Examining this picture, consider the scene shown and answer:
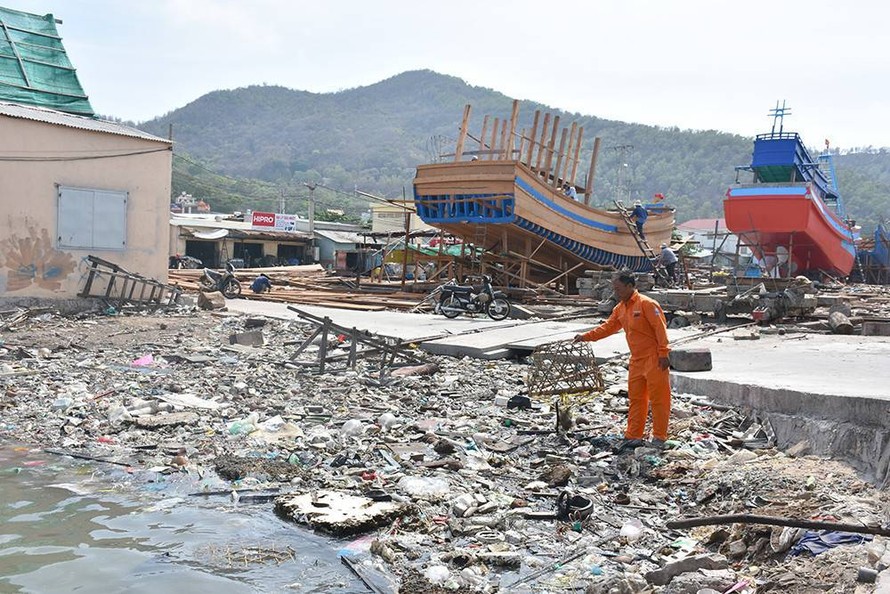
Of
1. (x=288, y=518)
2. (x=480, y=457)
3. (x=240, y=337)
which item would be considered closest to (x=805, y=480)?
(x=480, y=457)

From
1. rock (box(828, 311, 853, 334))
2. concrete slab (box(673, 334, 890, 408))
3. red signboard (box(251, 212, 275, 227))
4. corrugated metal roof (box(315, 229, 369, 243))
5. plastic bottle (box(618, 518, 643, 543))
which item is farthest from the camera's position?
corrugated metal roof (box(315, 229, 369, 243))

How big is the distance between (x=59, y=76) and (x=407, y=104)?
7074 inches

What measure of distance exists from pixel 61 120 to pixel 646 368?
1335 cm

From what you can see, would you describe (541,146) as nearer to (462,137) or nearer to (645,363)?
(462,137)

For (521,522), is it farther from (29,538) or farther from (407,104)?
(407,104)

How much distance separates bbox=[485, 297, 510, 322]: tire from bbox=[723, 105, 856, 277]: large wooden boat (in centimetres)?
1111

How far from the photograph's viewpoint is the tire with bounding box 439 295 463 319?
14.8m

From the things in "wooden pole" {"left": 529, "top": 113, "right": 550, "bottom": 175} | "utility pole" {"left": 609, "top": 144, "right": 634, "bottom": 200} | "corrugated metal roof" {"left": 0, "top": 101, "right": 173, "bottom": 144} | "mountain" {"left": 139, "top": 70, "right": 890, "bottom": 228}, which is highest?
"mountain" {"left": 139, "top": 70, "right": 890, "bottom": 228}

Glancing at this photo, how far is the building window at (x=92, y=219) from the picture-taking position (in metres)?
14.6

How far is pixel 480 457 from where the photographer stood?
591 centimetres

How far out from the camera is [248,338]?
11.6 m

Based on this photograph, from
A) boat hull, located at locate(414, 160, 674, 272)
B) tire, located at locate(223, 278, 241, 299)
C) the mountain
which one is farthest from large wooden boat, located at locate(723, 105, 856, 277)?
the mountain

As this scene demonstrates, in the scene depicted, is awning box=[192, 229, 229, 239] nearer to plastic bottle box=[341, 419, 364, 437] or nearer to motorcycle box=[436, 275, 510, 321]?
motorcycle box=[436, 275, 510, 321]

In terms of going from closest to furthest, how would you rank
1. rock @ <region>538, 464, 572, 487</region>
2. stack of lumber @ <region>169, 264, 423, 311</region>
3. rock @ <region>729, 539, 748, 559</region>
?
1. rock @ <region>729, 539, 748, 559</region>
2. rock @ <region>538, 464, 572, 487</region>
3. stack of lumber @ <region>169, 264, 423, 311</region>
